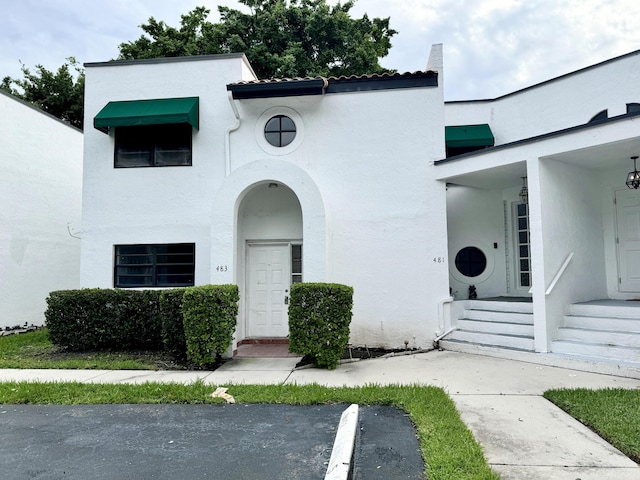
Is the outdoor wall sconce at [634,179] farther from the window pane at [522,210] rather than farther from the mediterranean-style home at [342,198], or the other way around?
the window pane at [522,210]

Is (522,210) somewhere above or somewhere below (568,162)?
below

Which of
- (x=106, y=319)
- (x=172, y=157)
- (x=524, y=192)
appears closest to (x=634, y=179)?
(x=524, y=192)

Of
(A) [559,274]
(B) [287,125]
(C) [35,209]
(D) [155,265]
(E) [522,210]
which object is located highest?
(B) [287,125]

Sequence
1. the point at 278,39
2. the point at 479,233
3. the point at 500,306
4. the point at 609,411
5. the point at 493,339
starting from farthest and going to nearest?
the point at 278,39
the point at 479,233
the point at 500,306
the point at 493,339
the point at 609,411

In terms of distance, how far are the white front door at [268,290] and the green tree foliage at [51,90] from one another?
1700cm

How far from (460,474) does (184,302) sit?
16.7ft

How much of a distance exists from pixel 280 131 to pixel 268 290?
3622mm

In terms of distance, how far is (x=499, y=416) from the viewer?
4555 millimetres

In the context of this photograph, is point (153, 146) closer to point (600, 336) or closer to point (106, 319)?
point (106, 319)

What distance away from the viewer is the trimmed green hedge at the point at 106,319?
8430 millimetres

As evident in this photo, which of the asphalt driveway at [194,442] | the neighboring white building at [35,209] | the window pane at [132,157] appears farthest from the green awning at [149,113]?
the asphalt driveway at [194,442]

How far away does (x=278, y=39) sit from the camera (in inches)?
745

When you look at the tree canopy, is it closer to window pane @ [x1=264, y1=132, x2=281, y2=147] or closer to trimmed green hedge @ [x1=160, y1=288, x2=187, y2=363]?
window pane @ [x1=264, y1=132, x2=281, y2=147]

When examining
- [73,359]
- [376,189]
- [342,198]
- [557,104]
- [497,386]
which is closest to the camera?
[497,386]
